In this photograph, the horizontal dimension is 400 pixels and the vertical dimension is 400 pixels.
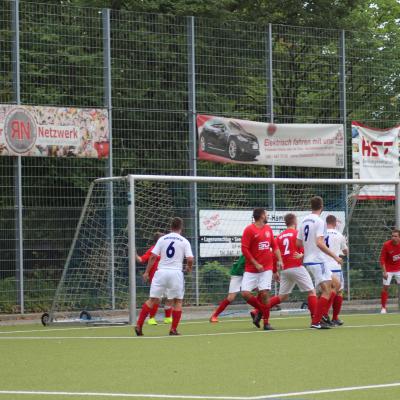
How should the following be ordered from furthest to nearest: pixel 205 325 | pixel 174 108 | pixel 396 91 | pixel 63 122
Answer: pixel 396 91, pixel 174 108, pixel 63 122, pixel 205 325

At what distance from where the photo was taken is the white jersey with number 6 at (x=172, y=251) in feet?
63.0

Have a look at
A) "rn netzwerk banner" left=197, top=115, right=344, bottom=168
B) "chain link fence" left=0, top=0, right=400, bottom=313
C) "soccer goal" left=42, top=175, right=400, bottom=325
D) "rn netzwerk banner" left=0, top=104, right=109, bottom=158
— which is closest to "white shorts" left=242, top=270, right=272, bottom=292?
"soccer goal" left=42, top=175, right=400, bottom=325

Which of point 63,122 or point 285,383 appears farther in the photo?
point 63,122

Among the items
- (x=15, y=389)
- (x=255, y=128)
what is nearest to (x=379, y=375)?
(x=15, y=389)

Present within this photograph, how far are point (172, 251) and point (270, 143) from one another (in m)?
10.0

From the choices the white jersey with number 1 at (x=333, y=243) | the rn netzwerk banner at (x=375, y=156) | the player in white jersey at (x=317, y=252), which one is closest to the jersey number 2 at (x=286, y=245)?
the player in white jersey at (x=317, y=252)

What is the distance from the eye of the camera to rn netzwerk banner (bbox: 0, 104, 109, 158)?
24938 millimetres

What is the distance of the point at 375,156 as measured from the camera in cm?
3056

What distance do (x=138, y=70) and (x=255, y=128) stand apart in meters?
3.23

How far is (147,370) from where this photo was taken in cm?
1281

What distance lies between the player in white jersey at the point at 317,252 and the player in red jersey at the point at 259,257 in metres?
0.50

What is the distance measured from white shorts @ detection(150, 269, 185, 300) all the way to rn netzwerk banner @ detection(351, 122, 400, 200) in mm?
11474

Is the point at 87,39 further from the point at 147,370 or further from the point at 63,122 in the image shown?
the point at 147,370

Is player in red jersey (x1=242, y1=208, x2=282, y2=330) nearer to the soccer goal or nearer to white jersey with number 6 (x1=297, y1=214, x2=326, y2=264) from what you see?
white jersey with number 6 (x1=297, y1=214, x2=326, y2=264)
